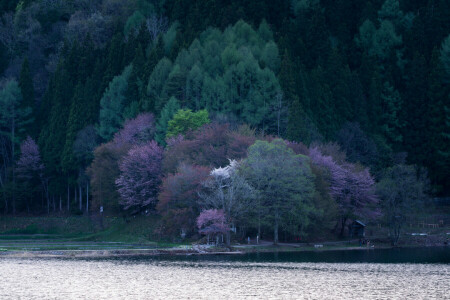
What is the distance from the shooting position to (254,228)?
3305 inches

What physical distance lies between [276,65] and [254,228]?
124 ft

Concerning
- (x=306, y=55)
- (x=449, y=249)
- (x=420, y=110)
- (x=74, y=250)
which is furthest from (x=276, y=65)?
(x=74, y=250)

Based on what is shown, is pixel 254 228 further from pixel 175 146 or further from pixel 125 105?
pixel 125 105

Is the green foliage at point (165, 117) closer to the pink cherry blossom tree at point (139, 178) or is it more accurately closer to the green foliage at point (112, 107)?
the green foliage at point (112, 107)

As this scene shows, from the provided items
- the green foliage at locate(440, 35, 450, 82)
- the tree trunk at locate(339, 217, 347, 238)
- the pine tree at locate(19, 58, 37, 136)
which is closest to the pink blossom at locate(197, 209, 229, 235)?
the tree trunk at locate(339, 217, 347, 238)

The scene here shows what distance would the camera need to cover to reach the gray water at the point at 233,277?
156ft

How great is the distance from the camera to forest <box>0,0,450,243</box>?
264 feet

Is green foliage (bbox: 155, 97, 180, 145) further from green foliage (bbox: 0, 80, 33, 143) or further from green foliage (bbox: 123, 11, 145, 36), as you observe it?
green foliage (bbox: 123, 11, 145, 36)

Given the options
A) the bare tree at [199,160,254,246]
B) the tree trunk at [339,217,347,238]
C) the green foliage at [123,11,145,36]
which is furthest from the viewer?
the green foliage at [123,11,145,36]

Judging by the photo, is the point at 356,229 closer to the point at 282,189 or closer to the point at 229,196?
the point at 282,189

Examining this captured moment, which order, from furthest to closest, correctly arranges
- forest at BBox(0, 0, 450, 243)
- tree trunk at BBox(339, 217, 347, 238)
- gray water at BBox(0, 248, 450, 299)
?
1. tree trunk at BBox(339, 217, 347, 238)
2. forest at BBox(0, 0, 450, 243)
3. gray water at BBox(0, 248, 450, 299)

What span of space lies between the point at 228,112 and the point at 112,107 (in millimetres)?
20109

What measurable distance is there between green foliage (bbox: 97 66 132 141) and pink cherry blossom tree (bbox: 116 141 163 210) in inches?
796

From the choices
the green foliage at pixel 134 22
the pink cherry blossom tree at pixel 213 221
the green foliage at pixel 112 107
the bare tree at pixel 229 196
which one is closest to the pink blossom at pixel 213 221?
the pink cherry blossom tree at pixel 213 221
